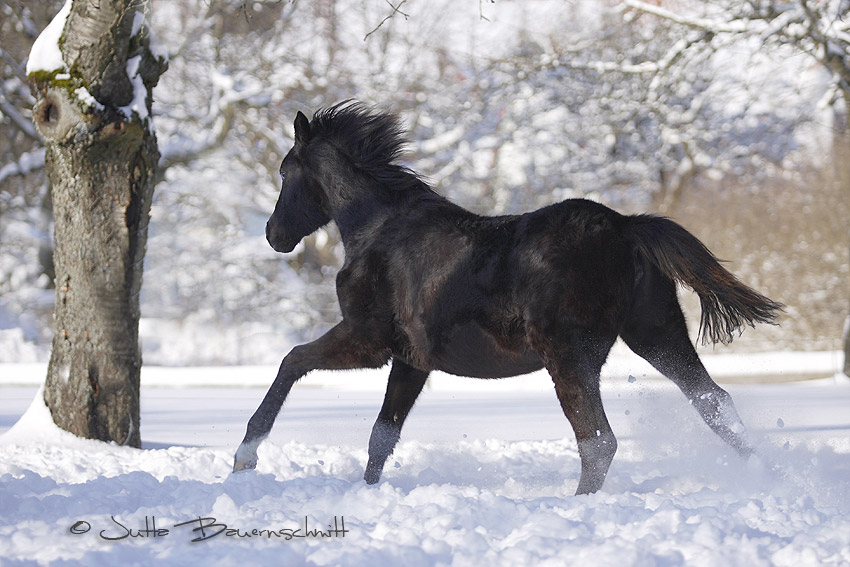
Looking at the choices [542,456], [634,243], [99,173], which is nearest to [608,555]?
[634,243]

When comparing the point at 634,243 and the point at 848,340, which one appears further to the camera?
the point at 848,340

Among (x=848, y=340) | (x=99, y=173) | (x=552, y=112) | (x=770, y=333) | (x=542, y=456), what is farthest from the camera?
(x=552, y=112)

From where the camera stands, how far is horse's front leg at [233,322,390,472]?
14.8 ft

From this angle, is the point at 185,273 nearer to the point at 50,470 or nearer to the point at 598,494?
the point at 50,470

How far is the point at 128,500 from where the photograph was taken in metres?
3.68

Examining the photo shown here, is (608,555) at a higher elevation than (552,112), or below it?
below

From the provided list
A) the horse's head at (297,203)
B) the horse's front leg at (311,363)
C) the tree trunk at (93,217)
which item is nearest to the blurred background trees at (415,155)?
the tree trunk at (93,217)

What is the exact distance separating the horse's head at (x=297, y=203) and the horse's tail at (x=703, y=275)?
1.96 metres

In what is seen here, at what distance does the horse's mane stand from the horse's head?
14 centimetres

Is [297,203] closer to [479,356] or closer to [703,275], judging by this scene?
[479,356]

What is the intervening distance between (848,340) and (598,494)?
10908 millimetres

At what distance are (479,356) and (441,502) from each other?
1039 mm

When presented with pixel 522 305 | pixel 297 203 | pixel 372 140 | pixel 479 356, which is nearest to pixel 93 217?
pixel 297 203

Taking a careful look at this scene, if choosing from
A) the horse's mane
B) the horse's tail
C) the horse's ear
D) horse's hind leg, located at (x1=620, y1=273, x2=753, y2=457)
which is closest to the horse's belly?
horse's hind leg, located at (x1=620, y1=273, x2=753, y2=457)
